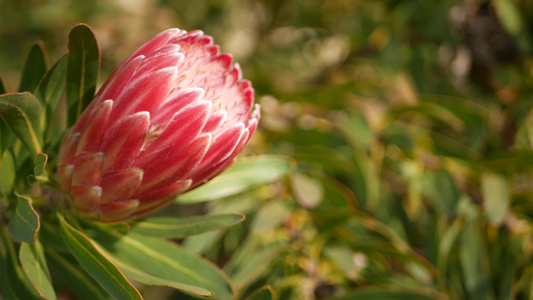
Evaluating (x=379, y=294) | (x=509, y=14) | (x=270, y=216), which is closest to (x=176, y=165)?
(x=270, y=216)

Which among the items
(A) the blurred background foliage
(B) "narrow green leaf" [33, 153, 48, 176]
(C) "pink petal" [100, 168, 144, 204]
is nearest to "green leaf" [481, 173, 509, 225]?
(A) the blurred background foliage

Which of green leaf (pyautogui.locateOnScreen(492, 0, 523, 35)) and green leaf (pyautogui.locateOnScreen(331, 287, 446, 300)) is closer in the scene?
green leaf (pyautogui.locateOnScreen(331, 287, 446, 300))

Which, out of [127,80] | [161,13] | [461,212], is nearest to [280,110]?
[461,212]

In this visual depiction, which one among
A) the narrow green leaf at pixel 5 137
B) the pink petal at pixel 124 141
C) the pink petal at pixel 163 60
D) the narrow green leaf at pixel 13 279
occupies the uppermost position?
the pink petal at pixel 163 60

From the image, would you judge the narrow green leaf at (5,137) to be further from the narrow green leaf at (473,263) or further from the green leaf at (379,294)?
the narrow green leaf at (473,263)

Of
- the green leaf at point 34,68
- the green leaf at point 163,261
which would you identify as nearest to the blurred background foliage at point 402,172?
the green leaf at point 163,261

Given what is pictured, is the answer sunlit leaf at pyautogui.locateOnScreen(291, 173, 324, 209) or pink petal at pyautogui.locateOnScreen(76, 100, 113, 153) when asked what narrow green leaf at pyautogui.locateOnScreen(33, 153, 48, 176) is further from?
sunlit leaf at pyautogui.locateOnScreen(291, 173, 324, 209)
